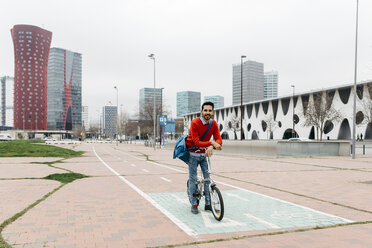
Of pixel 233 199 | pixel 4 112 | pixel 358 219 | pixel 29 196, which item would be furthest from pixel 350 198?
pixel 4 112

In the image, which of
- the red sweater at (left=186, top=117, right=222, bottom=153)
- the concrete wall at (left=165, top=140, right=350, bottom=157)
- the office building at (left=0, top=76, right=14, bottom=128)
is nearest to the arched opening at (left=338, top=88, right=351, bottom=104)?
the concrete wall at (left=165, top=140, right=350, bottom=157)

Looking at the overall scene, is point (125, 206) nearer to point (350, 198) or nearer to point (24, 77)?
point (350, 198)

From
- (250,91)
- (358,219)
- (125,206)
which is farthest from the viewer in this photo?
(250,91)

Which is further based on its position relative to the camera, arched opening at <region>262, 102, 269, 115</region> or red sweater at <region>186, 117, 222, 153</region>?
arched opening at <region>262, 102, 269, 115</region>

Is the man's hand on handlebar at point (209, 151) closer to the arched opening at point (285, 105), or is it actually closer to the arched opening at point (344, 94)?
the arched opening at point (344, 94)

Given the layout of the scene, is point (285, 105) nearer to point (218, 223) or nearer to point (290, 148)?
point (290, 148)

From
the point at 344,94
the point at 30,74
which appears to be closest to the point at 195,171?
the point at 344,94

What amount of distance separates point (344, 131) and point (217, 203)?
169 feet

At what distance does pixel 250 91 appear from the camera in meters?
159

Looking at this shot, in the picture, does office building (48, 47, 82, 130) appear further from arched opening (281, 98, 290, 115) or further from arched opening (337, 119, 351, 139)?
arched opening (337, 119, 351, 139)

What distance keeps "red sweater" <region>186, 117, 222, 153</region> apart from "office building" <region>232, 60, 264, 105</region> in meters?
150

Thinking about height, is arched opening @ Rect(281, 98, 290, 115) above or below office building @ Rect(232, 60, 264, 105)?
below

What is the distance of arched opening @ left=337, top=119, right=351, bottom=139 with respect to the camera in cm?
4956

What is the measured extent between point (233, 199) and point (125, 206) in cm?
222
